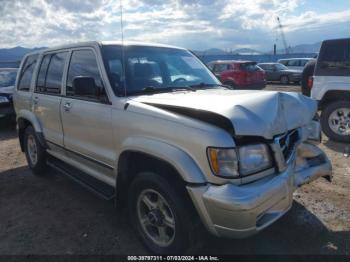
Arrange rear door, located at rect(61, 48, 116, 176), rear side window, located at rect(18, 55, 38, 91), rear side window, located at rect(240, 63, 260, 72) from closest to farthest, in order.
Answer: rear door, located at rect(61, 48, 116, 176)
rear side window, located at rect(18, 55, 38, 91)
rear side window, located at rect(240, 63, 260, 72)

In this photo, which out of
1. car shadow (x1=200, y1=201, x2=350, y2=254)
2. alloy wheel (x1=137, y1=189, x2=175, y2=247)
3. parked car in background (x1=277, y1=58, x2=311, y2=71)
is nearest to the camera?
alloy wheel (x1=137, y1=189, x2=175, y2=247)

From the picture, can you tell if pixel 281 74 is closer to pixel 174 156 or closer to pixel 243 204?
pixel 174 156

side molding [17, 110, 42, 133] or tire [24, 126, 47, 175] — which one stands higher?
side molding [17, 110, 42, 133]

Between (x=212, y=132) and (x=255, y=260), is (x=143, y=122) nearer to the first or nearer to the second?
(x=212, y=132)

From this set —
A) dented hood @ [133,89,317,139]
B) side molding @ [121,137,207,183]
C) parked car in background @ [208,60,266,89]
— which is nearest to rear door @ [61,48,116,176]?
dented hood @ [133,89,317,139]

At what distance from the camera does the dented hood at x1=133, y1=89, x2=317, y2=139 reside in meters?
2.52

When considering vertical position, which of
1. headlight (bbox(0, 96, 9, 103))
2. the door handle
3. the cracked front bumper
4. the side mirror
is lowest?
headlight (bbox(0, 96, 9, 103))

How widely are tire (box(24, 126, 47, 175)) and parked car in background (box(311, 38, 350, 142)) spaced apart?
5.62 m

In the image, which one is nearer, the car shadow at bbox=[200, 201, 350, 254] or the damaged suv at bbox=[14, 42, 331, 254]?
the damaged suv at bbox=[14, 42, 331, 254]

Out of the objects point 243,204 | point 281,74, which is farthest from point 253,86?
point 243,204

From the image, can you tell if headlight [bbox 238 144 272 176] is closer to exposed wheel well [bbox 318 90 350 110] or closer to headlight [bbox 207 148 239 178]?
headlight [bbox 207 148 239 178]

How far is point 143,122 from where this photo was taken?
9.69ft

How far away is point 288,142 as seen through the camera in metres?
3.01

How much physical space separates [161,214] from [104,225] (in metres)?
1.10
